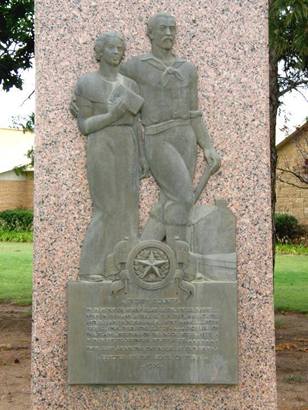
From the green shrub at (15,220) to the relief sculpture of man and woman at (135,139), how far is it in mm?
25860

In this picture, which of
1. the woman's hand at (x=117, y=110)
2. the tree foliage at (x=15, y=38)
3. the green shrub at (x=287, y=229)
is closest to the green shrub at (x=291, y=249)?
the green shrub at (x=287, y=229)

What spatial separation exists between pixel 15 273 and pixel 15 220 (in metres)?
14.5

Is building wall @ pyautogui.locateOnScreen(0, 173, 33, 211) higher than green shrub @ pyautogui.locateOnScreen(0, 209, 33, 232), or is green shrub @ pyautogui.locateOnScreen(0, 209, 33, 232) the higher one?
building wall @ pyautogui.locateOnScreen(0, 173, 33, 211)

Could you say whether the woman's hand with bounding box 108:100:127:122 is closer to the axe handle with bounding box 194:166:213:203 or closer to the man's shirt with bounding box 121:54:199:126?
the man's shirt with bounding box 121:54:199:126

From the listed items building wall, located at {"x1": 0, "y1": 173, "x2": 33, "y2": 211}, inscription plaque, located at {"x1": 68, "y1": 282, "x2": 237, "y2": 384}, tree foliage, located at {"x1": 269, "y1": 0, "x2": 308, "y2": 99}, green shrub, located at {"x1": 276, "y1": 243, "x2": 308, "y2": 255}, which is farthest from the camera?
building wall, located at {"x1": 0, "y1": 173, "x2": 33, "y2": 211}

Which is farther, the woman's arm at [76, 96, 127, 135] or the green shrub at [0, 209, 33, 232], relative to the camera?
→ the green shrub at [0, 209, 33, 232]

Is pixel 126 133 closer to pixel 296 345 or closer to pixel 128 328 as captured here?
pixel 128 328

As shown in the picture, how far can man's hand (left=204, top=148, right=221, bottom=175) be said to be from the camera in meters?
4.14

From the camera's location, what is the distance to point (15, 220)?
30.3 metres

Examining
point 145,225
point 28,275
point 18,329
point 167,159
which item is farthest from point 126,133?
point 28,275

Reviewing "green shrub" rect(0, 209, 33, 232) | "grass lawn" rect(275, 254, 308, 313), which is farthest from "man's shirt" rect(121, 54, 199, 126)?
"green shrub" rect(0, 209, 33, 232)

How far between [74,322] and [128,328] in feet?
0.97

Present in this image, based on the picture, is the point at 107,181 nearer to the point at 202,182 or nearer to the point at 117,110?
the point at 117,110

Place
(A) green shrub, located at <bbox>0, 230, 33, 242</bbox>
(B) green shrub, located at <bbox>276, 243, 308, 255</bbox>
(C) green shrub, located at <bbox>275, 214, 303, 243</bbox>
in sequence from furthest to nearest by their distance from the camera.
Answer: (A) green shrub, located at <bbox>0, 230, 33, 242</bbox> < (C) green shrub, located at <bbox>275, 214, 303, 243</bbox> < (B) green shrub, located at <bbox>276, 243, 308, 255</bbox>
